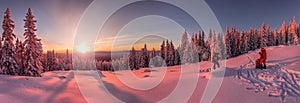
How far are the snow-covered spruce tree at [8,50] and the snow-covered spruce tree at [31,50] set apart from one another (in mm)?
1482

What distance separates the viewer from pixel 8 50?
27.4 m

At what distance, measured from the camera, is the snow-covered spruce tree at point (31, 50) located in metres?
26.9

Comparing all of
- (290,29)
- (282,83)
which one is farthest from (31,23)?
(290,29)

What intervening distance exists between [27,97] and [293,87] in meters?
19.5

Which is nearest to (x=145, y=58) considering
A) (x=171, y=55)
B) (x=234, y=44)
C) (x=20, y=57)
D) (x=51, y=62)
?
(x=171, y=55)

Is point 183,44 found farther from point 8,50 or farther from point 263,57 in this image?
point 8,50

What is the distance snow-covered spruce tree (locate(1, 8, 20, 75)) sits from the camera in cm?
2692

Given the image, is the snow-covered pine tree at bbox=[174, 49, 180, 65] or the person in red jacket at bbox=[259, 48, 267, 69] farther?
the snow-covered pine tree at bbox=[174, 49, 180, 65]

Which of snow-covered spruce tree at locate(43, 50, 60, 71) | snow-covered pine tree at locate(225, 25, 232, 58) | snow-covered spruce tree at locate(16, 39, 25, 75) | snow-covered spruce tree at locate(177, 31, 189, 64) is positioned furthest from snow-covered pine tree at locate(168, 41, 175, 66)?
snow-covered spruce tree at locate(16, 39, 25, 75)

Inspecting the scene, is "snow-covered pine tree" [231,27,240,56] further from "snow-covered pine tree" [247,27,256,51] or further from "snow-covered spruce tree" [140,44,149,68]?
"snow-covered spruce tree" [140,44,149,68]

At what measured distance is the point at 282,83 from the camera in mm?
15727

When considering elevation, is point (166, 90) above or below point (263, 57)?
below

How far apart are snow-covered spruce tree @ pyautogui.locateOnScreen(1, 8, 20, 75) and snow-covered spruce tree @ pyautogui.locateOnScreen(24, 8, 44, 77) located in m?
1.48

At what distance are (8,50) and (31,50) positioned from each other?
3.20 metres
